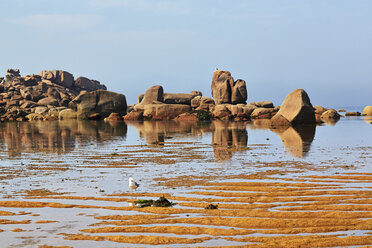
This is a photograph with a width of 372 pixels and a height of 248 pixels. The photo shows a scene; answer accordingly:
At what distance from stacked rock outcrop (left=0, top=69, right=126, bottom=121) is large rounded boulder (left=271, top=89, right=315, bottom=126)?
34.3 meters

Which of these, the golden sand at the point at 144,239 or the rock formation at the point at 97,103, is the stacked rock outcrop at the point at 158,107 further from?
the golden sand at the point at 144,239

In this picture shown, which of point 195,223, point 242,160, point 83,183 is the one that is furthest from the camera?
point 242,160

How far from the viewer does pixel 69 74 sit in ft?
384

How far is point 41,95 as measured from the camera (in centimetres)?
9794

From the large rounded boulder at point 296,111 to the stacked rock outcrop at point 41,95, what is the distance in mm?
34322

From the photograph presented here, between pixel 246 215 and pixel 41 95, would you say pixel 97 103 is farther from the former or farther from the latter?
pixel 246 215

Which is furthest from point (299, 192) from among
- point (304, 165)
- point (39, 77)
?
point (39, 77)

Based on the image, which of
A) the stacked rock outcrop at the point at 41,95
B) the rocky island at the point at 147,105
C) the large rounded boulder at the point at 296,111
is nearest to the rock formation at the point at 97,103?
the rocky island at the point at 147,105

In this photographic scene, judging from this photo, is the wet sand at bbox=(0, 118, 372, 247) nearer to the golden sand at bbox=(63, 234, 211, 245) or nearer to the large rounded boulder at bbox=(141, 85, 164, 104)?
the golden sand at bbox=(63, 234, 211, 245)

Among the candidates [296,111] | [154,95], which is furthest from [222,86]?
[296,111]

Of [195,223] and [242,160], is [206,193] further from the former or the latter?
[242,160]

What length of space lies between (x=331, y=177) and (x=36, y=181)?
36.0 feet

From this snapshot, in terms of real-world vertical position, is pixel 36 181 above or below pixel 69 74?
below

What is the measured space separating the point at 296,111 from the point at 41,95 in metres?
61.3
